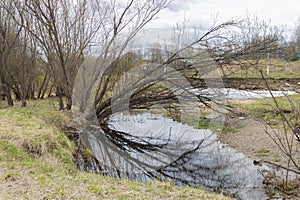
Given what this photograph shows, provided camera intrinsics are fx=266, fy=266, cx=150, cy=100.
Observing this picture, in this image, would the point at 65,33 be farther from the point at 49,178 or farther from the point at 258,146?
the point at 258,146

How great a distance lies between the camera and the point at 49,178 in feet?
11.5

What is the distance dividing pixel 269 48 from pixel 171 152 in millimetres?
3211

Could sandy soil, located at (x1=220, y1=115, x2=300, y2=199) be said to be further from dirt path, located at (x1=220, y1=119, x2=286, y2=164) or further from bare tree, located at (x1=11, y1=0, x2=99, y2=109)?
bare tree, located at (x1=11, y1=0, x2=99, y2=109)

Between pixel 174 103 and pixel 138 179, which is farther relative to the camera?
pixel 174 103

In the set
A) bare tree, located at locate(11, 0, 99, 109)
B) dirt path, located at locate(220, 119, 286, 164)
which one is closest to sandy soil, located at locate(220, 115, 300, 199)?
dirt path, located at locate(220, 119, 286, 164)

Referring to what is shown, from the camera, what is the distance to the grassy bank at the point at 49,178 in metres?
3.04

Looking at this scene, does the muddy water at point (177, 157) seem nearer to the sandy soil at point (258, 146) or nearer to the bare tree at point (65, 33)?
the sandy soil at point (258, 146)

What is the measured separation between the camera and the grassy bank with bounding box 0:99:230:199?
3.04 m

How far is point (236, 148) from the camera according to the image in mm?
6500

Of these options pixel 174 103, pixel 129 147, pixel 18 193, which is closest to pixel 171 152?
pixel 129 147

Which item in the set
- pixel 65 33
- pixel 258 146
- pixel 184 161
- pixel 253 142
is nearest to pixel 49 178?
pixel 184 161

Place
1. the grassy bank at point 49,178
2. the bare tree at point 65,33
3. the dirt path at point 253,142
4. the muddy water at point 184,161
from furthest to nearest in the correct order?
the bare tree at point 65,33, the dirt path at point 253,142, the muddy water at point 184,161, the grassy bank at point 49,178

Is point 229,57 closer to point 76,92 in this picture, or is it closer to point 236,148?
point 236,148

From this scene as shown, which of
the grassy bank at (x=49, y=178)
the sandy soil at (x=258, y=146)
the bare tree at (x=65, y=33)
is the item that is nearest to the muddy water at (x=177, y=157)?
the sandy soil at (x=258, y=146)
